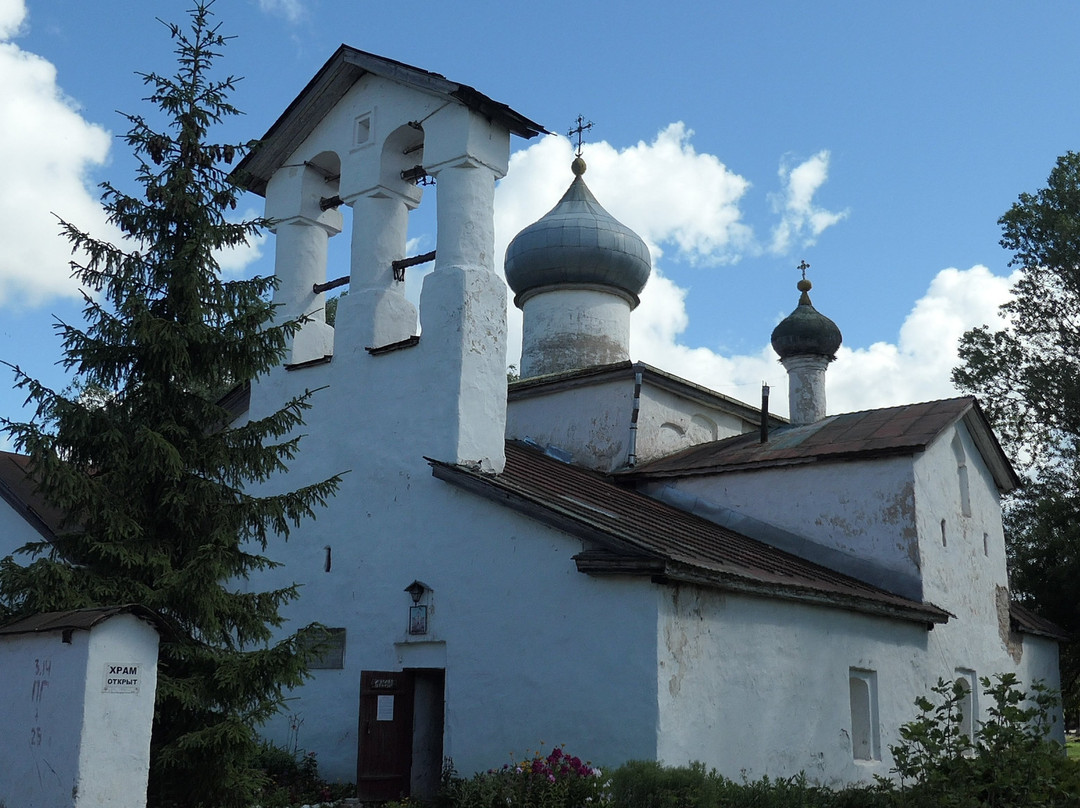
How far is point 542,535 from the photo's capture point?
1059 centimetres

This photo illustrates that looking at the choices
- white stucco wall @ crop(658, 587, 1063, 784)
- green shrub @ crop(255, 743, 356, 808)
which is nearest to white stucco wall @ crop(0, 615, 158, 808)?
green shrub @ crop(255, 743, 356, 808)

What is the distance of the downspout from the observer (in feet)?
54.5

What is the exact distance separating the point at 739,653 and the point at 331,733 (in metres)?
4.56

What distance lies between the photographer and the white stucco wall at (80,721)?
7.11 m

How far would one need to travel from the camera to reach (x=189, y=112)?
9211mm

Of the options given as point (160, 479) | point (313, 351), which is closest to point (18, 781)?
point (160, 479)

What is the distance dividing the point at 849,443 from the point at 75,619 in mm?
10802

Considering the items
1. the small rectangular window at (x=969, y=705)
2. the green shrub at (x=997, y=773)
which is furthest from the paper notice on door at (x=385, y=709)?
the small rectangular window at (x=969, y=705)

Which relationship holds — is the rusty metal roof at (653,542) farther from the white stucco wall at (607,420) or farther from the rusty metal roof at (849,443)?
the white stucco wall at (607,420)

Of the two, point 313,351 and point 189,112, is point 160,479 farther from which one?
point 313,351

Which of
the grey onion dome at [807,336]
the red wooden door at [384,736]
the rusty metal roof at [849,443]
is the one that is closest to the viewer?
the red wooden door at [384,736]

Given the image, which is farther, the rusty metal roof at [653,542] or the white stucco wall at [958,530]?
the white stucco wall at [958,530]

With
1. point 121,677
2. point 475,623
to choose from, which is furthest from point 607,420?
point 121,677

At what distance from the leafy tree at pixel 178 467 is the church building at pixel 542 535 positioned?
142 cm
